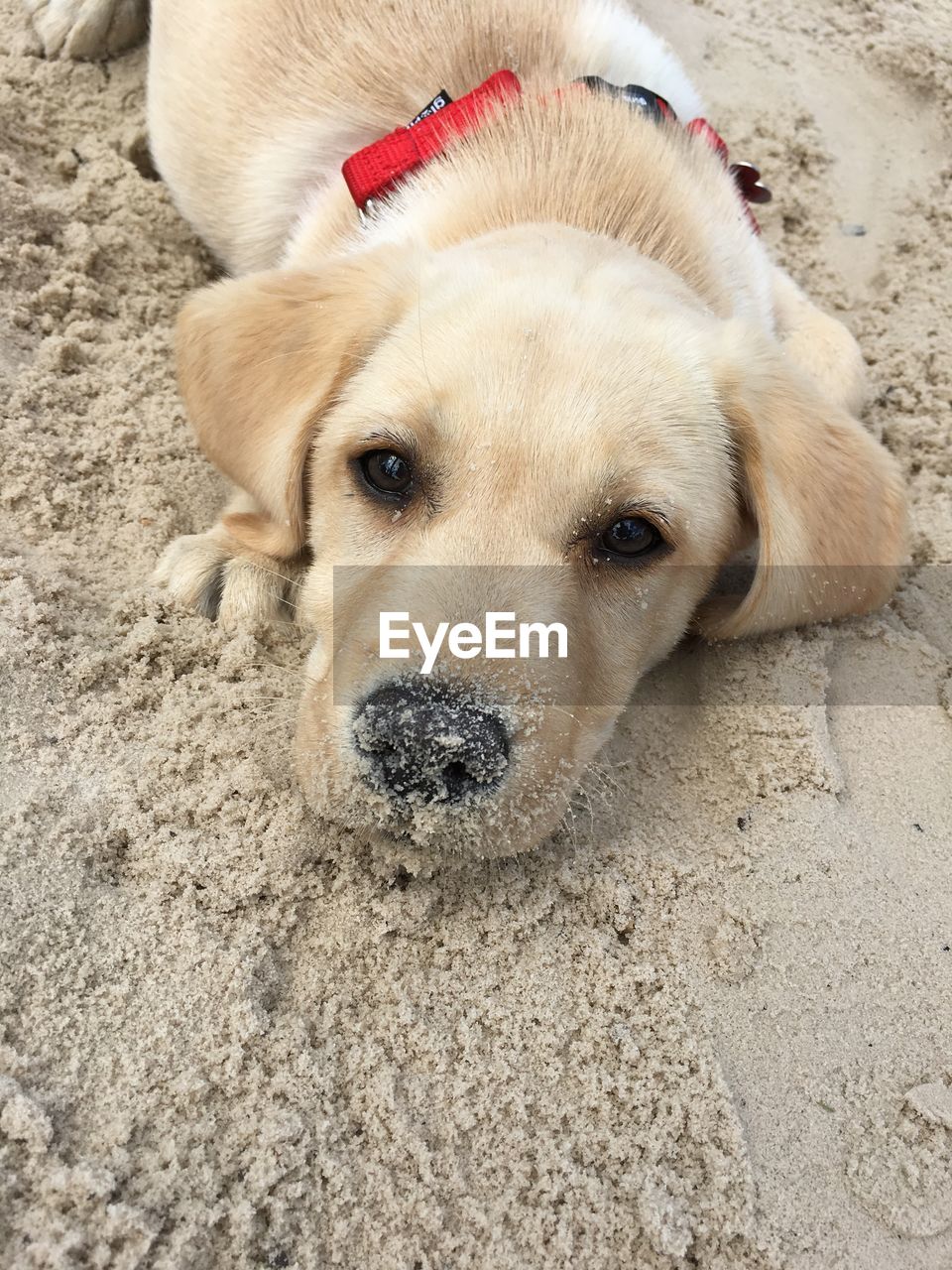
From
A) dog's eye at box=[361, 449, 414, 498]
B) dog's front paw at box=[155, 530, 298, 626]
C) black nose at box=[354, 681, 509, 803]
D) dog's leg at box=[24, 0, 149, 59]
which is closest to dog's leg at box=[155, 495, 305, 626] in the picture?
dog's front paw at box=[155, 530, 298, 626]

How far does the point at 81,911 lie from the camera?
1627mm

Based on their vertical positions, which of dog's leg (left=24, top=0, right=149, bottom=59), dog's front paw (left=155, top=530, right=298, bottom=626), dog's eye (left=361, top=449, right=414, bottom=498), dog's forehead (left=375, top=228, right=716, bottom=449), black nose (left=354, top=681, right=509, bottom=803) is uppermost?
dog's forehead (left=375, top=228, right=716, bottom=449)

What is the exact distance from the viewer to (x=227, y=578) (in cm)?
237

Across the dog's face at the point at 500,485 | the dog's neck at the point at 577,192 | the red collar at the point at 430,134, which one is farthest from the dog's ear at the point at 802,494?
the red collar at the point at 430,134

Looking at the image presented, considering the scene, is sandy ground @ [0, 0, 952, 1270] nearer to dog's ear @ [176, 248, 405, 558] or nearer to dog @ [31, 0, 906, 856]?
dog @ [31, 0, 906, 856]

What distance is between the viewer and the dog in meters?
1.73

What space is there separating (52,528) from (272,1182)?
162 centimetres

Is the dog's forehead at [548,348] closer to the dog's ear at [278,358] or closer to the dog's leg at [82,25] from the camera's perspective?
the dog's ear at [278,358]

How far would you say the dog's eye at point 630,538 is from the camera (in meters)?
1.94

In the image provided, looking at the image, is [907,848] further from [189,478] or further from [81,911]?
[189,478]

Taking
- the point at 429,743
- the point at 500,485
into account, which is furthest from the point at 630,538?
the point at 429,743

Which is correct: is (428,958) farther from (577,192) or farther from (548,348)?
(577,192)

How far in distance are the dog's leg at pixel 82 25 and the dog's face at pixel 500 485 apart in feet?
7.07

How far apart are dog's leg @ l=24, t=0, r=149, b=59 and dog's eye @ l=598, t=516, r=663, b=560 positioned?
3.22 meters
